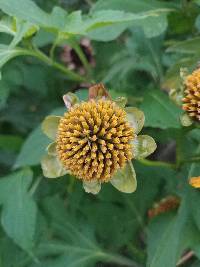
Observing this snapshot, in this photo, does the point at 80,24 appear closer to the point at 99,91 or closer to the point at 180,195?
the point at 99,91

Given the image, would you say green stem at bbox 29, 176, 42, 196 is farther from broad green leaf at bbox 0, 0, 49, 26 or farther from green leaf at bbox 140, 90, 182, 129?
broad green leaf at bbox 0, 0, 49, 26

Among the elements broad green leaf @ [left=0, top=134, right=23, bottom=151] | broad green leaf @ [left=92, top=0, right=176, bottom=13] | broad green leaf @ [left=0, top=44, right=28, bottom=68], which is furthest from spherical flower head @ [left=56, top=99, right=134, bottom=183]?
broad green leaf @ [left=0, top=134, right=23, bottom=151]

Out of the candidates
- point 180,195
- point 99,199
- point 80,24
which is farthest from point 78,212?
point 80,24

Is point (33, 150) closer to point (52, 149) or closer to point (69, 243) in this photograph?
point (52, 149)

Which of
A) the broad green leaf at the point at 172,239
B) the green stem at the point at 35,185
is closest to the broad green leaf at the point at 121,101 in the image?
the broad green leaf at the point at 172,239

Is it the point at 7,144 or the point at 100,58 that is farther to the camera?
the point at 100,58

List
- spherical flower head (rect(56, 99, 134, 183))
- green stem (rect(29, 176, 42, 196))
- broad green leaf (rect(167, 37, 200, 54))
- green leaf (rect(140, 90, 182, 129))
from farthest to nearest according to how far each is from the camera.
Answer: green stem (rect(29, 176, 42, 196))
broad green leaf (rect(167, 37, 200, 54))
green leaf (rect(140, 90, 182, 129))
spherical flower head (rect(56, 99, 134, 183))
